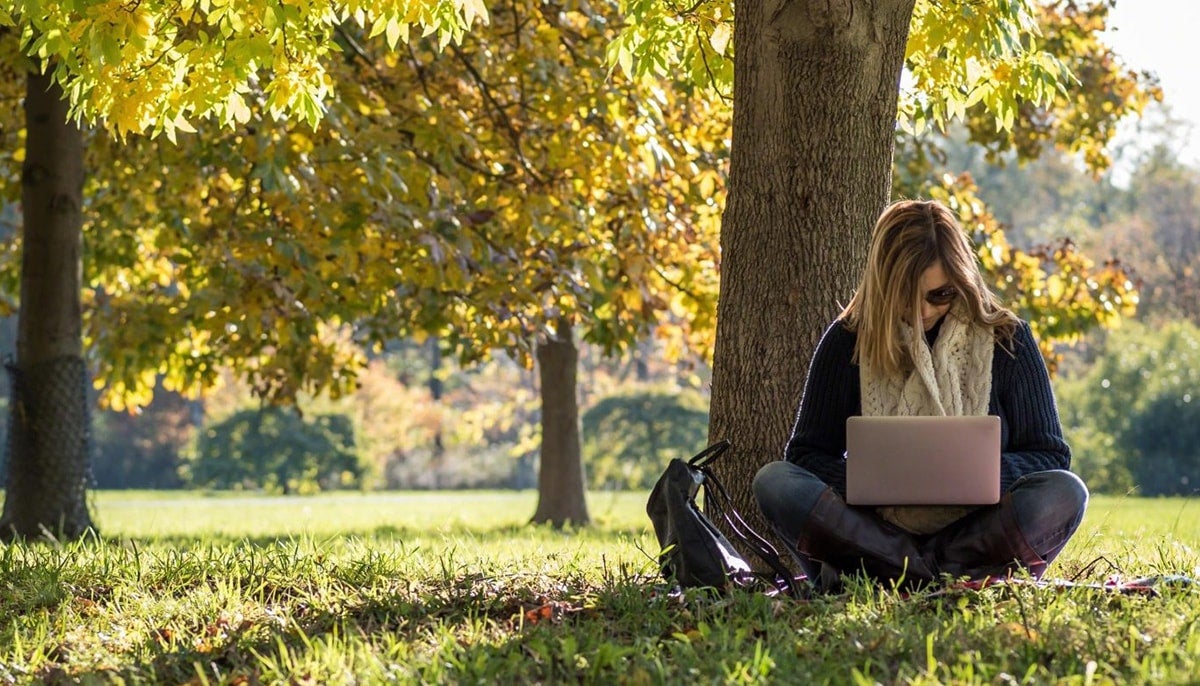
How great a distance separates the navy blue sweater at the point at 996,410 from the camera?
476cm

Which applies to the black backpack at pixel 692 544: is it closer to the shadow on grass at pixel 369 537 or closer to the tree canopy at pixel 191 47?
the shadow on grass at pixel 369 537

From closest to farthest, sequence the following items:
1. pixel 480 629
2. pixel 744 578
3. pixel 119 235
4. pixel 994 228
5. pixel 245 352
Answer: pixel 480 629
pixel 744 578
pixel 245 352
pixel 119 235
pixel 994 228

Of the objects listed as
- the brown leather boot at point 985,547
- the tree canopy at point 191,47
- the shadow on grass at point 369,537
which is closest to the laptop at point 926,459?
the brown leather boot at point 985,547

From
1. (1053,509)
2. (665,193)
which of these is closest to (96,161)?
(665,193)

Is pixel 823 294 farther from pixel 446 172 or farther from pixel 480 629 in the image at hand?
pixel 446 172

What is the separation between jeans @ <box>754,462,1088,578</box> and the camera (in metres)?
4.49

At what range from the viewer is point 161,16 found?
596 cm

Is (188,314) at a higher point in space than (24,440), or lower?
Answer: higher

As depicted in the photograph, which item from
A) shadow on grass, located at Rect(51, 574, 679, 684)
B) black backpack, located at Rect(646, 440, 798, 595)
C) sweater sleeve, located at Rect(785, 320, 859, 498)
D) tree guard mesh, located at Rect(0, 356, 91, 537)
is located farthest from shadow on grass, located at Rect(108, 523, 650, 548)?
sweater sleeve, located at Rect(785, 320, 859, 498)

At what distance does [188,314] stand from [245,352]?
2.56 ft

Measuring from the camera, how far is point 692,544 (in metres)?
4.67

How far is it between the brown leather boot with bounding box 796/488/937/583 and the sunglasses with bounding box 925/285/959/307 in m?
0.71

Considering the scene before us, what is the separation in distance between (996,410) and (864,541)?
655 mm

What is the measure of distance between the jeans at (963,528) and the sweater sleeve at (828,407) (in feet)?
0.65
